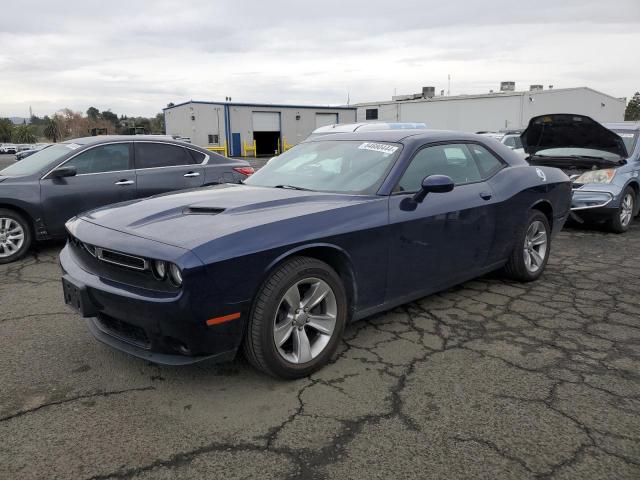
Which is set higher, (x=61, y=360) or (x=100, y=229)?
(x=100, y=229)

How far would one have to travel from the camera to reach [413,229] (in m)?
3.53

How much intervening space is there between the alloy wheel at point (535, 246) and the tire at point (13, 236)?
222 inches

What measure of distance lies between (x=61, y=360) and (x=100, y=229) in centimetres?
97

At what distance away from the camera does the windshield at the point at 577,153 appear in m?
7.62

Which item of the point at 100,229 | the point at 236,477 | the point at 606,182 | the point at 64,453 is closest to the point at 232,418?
the point at 236,477

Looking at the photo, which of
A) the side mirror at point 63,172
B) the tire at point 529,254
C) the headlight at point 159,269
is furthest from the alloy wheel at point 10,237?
the tire at point 529,254

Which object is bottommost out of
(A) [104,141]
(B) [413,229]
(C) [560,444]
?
(C) [560,444]

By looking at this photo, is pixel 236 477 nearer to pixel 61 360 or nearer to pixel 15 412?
pixel 15 412

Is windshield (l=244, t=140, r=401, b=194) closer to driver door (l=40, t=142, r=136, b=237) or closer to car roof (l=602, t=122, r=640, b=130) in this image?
driver door (l=40, t=142, r=136, b=237)

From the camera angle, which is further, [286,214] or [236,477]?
[286,214]

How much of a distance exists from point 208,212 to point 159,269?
1.97 feet

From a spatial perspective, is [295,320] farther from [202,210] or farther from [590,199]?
[590,199]

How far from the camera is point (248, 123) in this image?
117 feet

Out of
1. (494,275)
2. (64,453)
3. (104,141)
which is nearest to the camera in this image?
(64,453)
